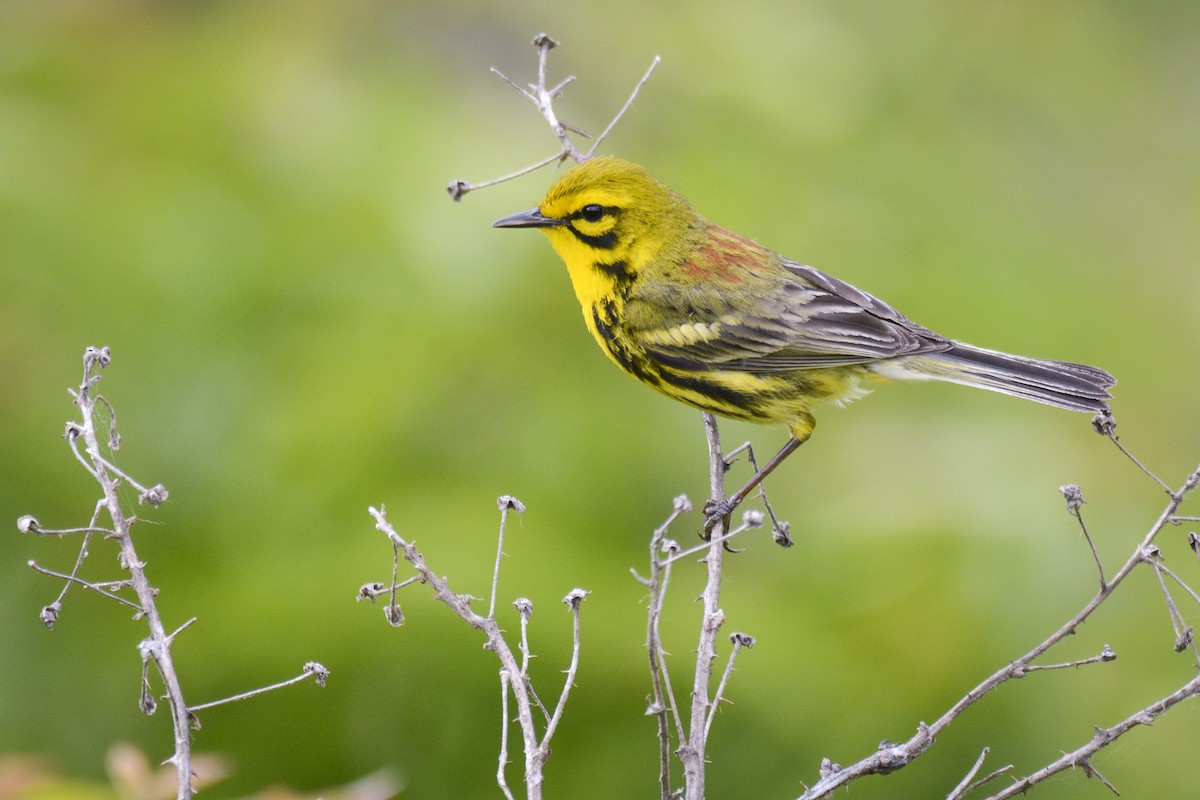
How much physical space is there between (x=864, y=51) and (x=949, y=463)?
10.2ft

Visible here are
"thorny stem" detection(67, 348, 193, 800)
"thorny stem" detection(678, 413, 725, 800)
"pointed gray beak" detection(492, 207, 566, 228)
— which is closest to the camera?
"thorny stem" detection(67, 348, 193, 800)

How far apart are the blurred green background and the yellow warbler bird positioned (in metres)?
1.13

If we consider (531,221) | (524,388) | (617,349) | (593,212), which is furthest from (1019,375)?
(524,388)

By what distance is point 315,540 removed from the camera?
188 inches

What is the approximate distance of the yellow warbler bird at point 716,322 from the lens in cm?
361

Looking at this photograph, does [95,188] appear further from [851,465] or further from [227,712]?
[851,465]

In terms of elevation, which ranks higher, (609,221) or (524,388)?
(524,388)

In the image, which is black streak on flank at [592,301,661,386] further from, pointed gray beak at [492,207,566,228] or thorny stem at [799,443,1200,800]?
thorny stem at [799,443,1200,800]

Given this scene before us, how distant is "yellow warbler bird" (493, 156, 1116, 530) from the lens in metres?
3.61

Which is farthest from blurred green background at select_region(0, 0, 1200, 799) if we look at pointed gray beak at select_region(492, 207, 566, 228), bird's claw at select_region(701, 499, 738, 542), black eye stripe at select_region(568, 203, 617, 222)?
black eye stripe at select_region(568, 203, 617, 222)

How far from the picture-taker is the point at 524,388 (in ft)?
17.9

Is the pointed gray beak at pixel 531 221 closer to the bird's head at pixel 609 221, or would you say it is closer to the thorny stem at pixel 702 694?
the bird's head at pixel 609 221

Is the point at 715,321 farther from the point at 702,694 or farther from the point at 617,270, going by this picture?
the point at 702,694

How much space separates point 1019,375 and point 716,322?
801 mm
